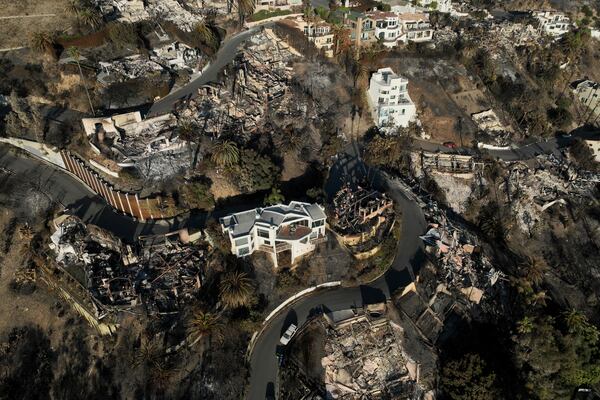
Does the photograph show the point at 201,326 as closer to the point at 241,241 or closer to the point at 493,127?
the point at 241,241

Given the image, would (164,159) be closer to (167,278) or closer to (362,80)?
(167,278)

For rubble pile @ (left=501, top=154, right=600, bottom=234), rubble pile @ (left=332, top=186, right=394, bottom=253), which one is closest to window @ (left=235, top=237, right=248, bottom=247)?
rubble pile @ (left=332, top=186, right=394, bottom=253)

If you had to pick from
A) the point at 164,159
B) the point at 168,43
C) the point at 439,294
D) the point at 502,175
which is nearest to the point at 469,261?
the point at 439,294

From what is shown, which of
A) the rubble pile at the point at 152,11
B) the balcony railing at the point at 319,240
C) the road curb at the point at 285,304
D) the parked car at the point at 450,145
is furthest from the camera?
the rubble pile at the point at 152,11

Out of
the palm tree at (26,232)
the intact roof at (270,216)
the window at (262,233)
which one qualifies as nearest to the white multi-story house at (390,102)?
the intact roof at (270,216)

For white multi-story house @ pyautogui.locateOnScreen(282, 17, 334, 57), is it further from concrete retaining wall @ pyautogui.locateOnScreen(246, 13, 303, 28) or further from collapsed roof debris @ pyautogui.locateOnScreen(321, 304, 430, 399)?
collapsed roof debris @ pyautogui.locateOnScreen(321, 304, 430, 399)

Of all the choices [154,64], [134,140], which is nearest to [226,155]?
[134,140]

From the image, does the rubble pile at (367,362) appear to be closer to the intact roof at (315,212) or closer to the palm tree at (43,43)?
the intact roof at (315,212)
